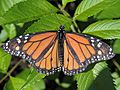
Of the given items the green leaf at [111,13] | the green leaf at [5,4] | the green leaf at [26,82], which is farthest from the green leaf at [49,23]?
the green leaf at [5,4]

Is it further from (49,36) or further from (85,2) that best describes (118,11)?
(49,36)

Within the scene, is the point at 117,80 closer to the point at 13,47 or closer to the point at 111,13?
the point at 111,13

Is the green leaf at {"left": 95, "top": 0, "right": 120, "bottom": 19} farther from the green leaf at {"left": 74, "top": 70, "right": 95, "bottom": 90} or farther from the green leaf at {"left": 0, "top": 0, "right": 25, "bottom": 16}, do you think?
the green leaf at {"left": 0, "top": 0, "right": 25, "bottom": 16}

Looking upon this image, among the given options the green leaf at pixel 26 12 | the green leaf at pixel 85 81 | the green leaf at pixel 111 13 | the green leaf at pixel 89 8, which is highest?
the green leaf at pixel 26 12

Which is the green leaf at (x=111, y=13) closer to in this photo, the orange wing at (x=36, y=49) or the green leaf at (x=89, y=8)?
the green leaf at (x=89, y=8)

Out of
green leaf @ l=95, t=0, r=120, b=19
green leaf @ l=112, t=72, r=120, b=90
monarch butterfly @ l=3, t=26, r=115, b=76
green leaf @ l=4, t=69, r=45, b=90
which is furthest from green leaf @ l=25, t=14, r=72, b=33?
green leaf @ l=112, t=72, r=120, b=90

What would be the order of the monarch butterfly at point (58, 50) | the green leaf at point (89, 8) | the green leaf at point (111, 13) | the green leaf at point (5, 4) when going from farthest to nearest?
the green leaf at point (5, 4) → the green leaf at point (111, 13) → the green leaf at point (89, 8) → the monarch butterfly at point (58, 50)

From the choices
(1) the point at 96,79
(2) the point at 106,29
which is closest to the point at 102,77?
(1) the point at 96,79
